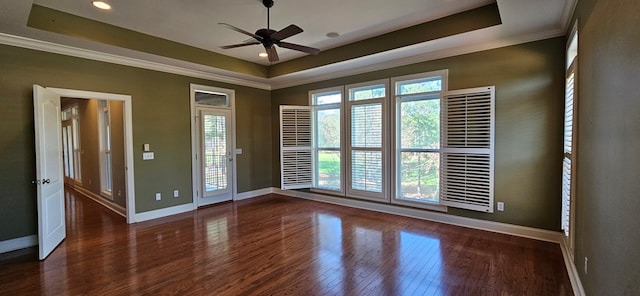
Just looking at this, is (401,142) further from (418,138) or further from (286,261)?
(286,261)

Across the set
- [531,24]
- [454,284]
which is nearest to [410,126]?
[531,24]

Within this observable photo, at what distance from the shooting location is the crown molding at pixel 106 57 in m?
3.55

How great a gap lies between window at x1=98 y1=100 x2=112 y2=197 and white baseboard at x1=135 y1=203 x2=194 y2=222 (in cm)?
166

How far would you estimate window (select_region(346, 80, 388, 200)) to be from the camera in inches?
199

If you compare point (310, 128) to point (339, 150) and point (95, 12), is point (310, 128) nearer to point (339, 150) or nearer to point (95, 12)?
point (339, 150)

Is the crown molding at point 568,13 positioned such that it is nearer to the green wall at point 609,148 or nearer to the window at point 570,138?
the window at point 570,138

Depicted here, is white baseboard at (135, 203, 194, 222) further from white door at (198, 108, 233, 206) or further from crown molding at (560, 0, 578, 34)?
crown molding at (560, 0, 578, 34)

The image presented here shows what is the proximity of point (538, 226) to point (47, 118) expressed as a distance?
6217 millimetres

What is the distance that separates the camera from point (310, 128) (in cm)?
604

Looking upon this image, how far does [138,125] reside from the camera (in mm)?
4699

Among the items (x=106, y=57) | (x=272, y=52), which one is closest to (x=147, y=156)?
(x=106, y=57)

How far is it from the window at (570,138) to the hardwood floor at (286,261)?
474mm

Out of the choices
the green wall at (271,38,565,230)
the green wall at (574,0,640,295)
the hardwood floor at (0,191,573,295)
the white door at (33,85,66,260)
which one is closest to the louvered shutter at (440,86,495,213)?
the green wall at (271,38,565,230)

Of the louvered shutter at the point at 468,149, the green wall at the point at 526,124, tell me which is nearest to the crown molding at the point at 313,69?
the green wall at the point at 526,124
